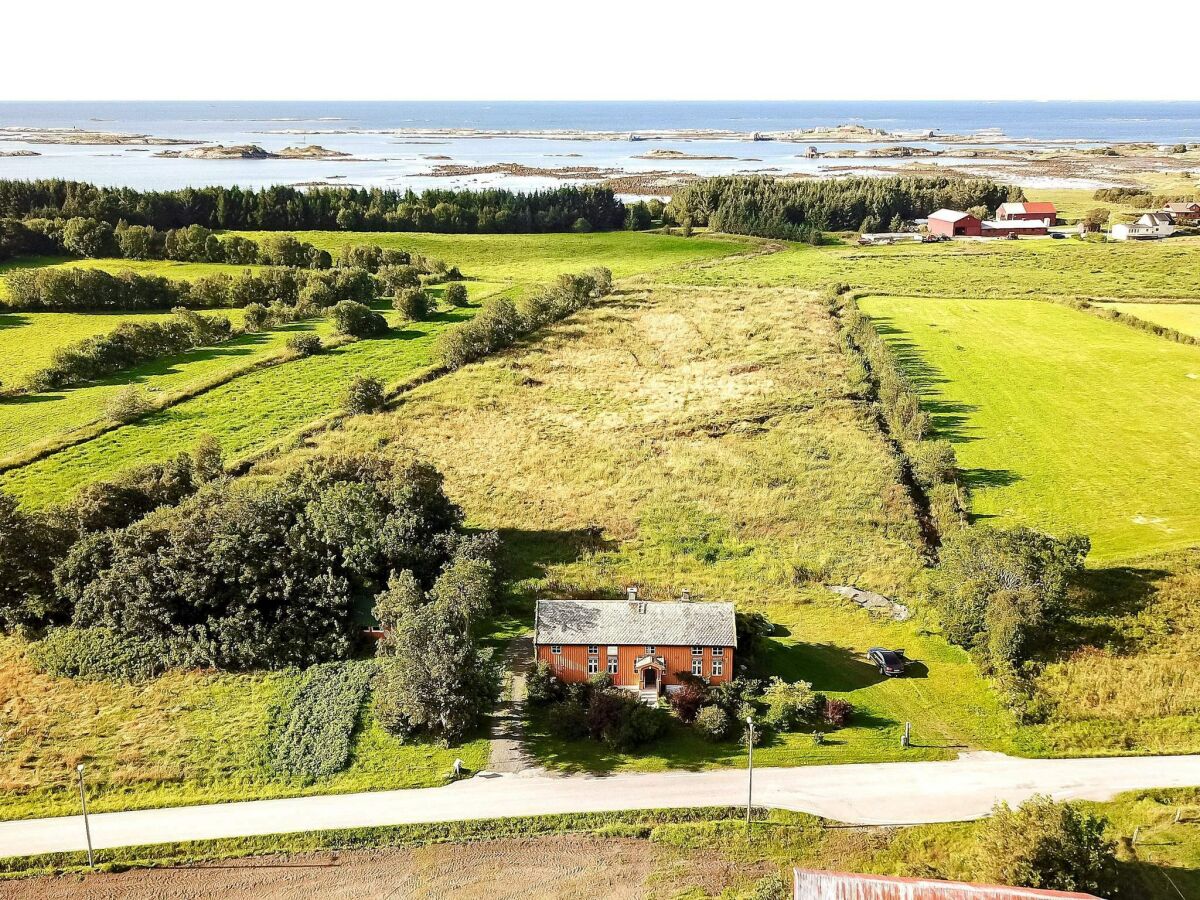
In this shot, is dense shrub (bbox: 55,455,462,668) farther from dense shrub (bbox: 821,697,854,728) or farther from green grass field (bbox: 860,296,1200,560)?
green grass field (bbox: 860,296,1200,560)

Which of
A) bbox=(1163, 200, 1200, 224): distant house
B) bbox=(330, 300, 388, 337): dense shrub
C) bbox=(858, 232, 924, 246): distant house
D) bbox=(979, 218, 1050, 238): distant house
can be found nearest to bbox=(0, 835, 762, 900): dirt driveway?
bbox=(330, 300, 388, 337): dense shrub

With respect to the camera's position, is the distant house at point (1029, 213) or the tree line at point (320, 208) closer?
the tree line at point (320, 208)

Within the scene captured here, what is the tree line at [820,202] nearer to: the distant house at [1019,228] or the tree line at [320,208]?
the distant house at [1019,228]

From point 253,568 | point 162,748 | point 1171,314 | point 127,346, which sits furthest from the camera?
point 1171,314

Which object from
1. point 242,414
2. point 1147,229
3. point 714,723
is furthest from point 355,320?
point 1147,229

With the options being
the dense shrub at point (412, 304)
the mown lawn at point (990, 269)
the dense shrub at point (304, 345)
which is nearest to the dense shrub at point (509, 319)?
the dense shrub at point (412, 304)

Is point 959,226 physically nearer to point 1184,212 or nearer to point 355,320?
point 1184,212

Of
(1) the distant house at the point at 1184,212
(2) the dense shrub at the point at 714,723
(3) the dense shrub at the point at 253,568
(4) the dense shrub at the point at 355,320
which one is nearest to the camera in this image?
(2) the dense shrub at the point at 714,723

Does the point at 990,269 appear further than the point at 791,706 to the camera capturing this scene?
Yes
